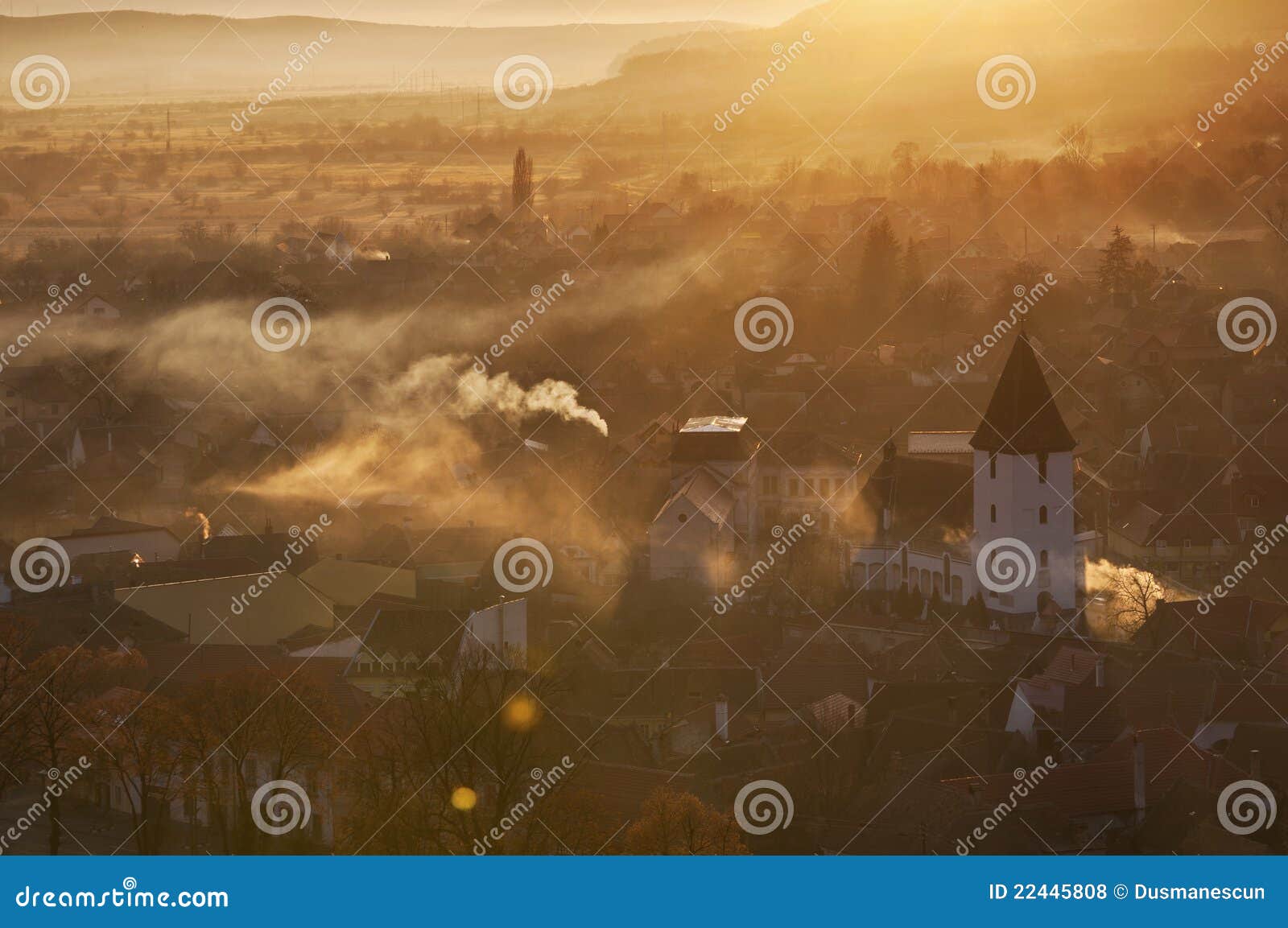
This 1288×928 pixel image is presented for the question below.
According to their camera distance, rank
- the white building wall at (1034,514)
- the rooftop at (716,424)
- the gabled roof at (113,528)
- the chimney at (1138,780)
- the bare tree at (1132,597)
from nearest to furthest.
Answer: the chimney at (1138,780), the bare tree at (1132,597), the white building wall at (1034,514), the gabled roof at (113,528), the rooftop at (716,424)

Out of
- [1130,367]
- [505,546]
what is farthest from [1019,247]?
[505,546]

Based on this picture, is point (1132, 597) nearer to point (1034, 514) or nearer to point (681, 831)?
point (1034, 514)

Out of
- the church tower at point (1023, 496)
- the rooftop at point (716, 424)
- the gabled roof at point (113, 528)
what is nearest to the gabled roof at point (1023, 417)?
the church tower at point (1023, 496)

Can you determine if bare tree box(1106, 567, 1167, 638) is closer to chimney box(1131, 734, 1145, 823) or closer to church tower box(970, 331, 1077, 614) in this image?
church tower box(970, 331, 1077, 614)

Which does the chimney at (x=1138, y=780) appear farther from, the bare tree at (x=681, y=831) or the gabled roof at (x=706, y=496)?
the gabled roof at (x=706, y=496)

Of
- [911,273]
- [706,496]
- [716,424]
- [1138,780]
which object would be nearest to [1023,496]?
[706,496]
